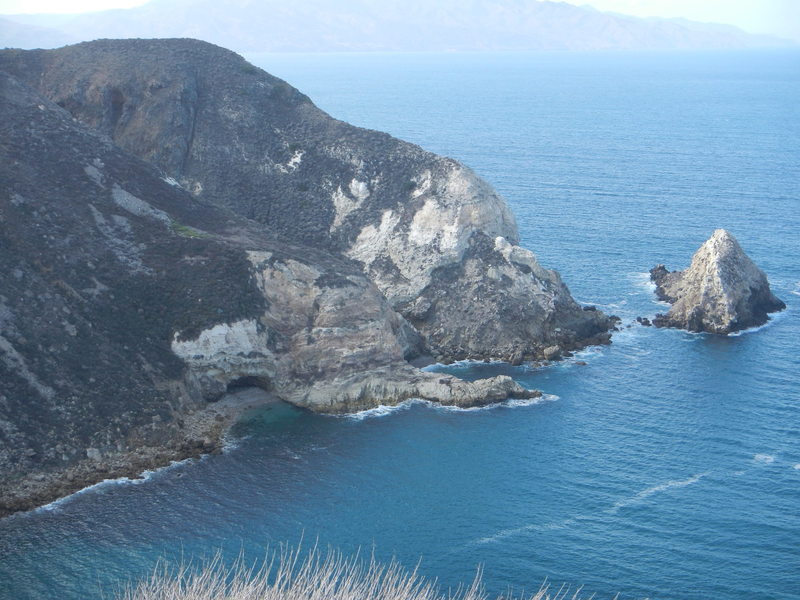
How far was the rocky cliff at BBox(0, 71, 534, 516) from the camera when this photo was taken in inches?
2756

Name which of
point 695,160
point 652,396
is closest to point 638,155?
point 695,160

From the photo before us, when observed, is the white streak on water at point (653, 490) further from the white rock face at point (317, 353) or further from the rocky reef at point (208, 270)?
the rocky reef at point (208, 270)

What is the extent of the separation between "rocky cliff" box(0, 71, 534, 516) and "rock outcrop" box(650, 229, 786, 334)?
2362 centimetres

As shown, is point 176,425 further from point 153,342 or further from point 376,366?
point 376,366

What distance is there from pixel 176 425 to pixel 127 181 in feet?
83.9

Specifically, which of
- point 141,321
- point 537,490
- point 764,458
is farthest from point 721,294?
point 141,321

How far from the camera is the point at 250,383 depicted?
81.1 metres

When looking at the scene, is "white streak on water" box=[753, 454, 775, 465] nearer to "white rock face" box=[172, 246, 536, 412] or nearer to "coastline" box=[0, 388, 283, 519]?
"white rock face" box=[172, 246, 536, 412]

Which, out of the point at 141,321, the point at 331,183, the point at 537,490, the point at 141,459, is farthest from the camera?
the point at 331,183

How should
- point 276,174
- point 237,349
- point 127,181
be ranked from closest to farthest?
point 237,349, point 127,181, point 276,174

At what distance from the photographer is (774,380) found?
83.8 m

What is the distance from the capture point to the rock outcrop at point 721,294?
95438 mm

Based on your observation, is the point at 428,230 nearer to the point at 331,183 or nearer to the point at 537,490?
the point at 331,183

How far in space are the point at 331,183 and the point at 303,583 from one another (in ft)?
201
